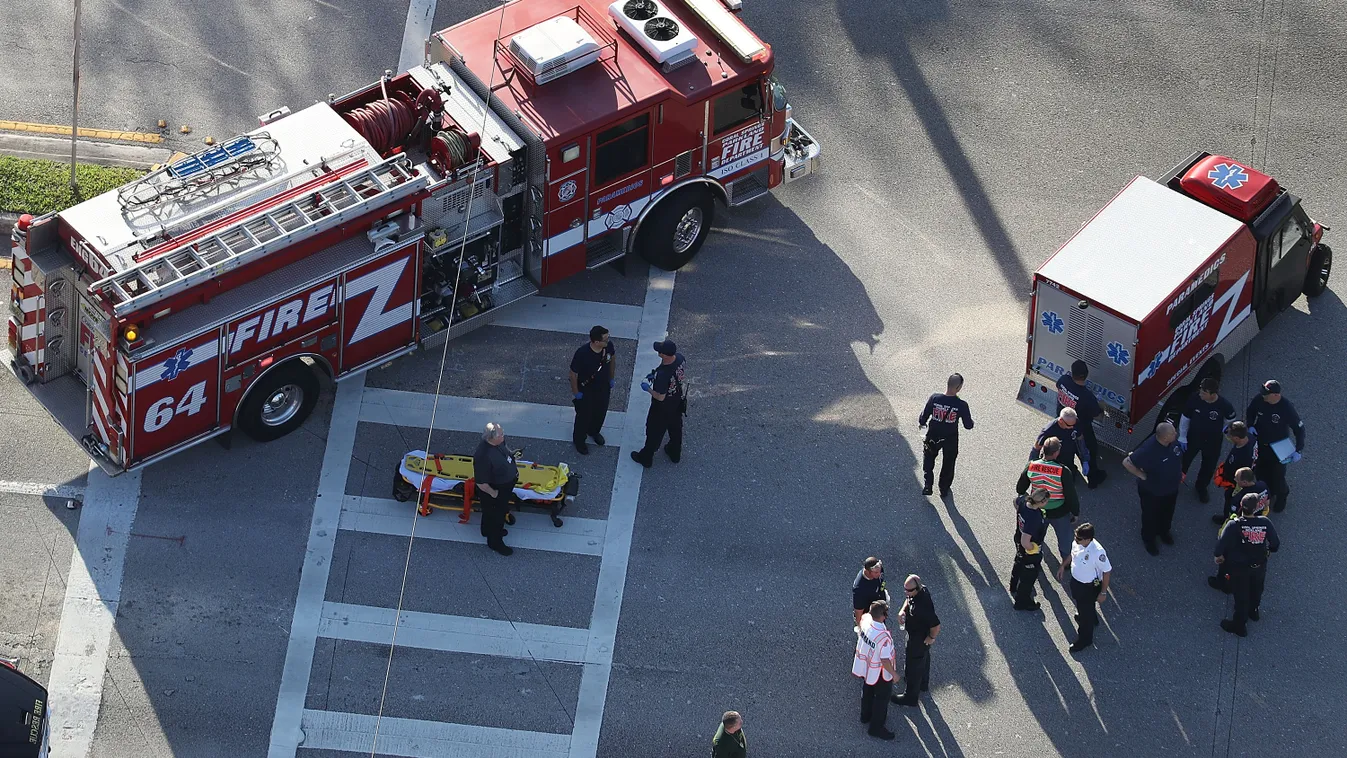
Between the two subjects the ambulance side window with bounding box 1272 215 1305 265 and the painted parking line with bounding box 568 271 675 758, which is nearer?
the painted parking line with bounding box 568 271 675 758

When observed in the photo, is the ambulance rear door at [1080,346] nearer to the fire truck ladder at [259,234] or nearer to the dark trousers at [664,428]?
the dark trousers at [664,428]

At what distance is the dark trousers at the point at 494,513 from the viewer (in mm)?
16062

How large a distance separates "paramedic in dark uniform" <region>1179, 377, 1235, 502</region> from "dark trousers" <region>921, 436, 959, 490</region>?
1.98m

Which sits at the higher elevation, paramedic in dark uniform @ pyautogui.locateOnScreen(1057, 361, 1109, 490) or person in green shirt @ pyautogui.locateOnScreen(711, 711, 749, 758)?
paramedic in dark uniform @ pyautogui.locateOnScreen(1057, 361, 1109, 490)

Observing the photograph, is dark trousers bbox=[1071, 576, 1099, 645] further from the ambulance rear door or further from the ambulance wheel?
the ambulance wheel

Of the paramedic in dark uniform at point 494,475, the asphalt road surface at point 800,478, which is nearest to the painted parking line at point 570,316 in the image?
the asphalt road surface at point 800,478

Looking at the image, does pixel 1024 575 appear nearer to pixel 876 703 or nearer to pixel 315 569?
pixel 876 703

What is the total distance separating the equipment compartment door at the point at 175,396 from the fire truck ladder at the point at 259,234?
52 cm

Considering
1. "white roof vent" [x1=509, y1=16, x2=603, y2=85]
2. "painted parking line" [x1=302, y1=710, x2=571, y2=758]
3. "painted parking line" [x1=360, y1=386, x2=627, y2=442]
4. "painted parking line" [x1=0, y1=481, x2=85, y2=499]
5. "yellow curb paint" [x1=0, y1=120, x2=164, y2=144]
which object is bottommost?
"painted parking line" [x1=302, y1=710, x2=571, y2=758]

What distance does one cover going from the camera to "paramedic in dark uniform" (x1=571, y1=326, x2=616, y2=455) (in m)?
16.8

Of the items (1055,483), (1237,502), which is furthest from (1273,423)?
(1055,483)

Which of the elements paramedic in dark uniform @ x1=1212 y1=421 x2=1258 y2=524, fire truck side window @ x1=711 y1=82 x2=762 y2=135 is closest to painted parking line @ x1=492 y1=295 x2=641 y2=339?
fire truck side window @ x1=711 y1=82 x2=762 y2=135

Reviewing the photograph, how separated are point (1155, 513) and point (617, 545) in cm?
466

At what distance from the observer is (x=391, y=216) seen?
1694cm
